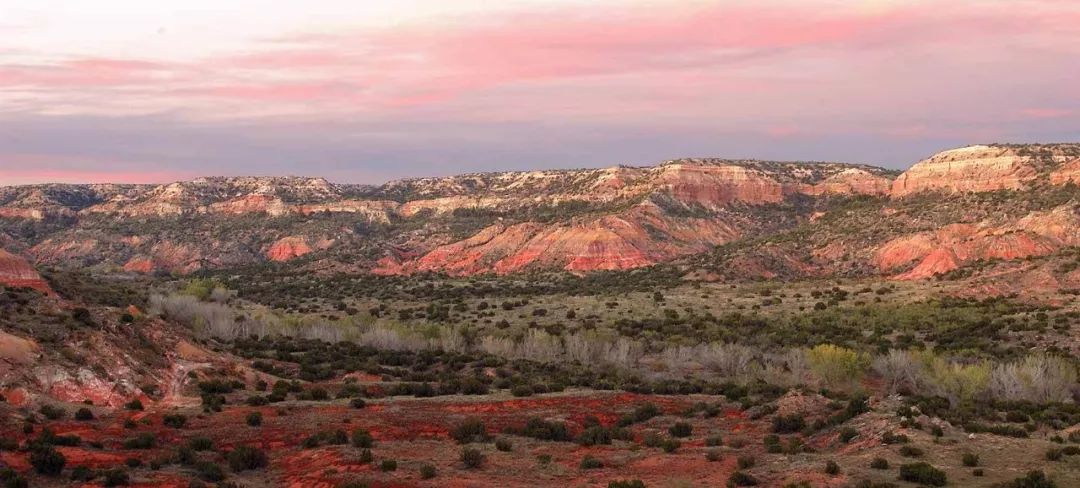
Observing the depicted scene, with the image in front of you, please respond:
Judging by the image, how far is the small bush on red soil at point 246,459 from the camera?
2680cm

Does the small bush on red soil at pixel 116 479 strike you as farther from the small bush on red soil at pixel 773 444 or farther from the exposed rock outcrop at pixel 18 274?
the exposed rock outcrop at pixel 18 274

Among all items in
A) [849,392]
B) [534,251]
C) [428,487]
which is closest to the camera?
[428,487]

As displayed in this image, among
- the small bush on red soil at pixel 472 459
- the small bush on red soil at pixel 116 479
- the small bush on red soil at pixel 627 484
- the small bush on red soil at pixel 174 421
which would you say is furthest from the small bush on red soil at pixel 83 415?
the small bush on red soil at pixel 627 484

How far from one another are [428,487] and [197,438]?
12.0m

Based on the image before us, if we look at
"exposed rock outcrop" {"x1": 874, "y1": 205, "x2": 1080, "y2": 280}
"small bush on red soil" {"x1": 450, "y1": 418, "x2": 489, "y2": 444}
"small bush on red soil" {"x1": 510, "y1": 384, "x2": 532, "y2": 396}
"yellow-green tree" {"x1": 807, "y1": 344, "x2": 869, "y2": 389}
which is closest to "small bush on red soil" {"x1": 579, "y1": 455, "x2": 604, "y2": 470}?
"small bush on red soil" {"x1": 450, "y1": 418, "x2": 489, "y2": 444}

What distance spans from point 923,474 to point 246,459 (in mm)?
20529

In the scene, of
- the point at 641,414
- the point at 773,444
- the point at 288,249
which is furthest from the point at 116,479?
the point at 288,249

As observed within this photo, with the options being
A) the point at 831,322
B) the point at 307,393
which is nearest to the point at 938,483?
the point at 307,393

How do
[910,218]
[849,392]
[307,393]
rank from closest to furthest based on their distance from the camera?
[307,393]
[849,392]
[910,218]

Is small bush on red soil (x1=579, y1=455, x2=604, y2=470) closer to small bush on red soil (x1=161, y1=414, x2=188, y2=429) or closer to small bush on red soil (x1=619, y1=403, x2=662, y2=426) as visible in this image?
small bush on red soil (x1=619, y1=403, x2=662, y2=426)

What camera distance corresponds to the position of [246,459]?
88.9ft

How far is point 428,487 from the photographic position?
23.9 metres

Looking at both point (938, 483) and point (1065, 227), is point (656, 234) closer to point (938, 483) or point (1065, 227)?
point (1065, 227)

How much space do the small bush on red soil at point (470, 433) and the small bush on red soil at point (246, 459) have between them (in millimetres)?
7158
